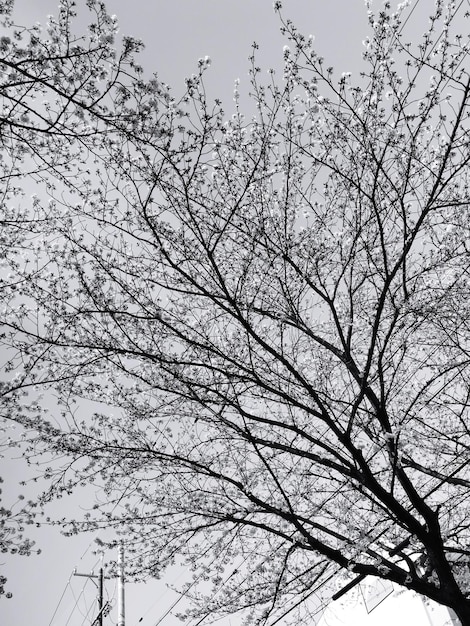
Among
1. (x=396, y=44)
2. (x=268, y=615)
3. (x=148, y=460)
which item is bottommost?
(x=268, y=615)

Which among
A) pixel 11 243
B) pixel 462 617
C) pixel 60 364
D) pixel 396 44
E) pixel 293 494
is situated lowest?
pixel 462 617

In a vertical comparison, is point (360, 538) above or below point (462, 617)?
above

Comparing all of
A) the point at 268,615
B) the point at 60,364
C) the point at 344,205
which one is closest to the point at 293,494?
the point at 268,615

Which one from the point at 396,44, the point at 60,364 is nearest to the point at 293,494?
the point at 60,364

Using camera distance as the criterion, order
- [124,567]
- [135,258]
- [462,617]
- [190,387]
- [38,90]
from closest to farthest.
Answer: [38,90]
[462,617]
[190,387]
[135,258]
[124,567]

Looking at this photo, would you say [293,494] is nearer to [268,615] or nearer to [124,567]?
[268,615]

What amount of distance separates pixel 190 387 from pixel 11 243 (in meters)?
2.44

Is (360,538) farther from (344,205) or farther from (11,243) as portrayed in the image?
(11,243)

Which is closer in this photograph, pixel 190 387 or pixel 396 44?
pixel 396 44

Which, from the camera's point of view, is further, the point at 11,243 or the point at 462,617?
the point at 11,243

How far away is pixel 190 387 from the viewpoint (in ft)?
→ 17.0

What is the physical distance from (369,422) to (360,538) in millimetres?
1268

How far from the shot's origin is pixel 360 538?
5.32 m

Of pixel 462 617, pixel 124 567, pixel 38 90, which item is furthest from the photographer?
pixel 124 567
